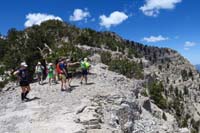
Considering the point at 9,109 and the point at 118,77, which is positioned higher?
the point at 118,77

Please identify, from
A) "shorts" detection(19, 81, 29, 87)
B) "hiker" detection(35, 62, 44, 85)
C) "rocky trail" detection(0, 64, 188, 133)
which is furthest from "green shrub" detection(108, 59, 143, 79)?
"shorts" detection(19, 81, 29, 87)

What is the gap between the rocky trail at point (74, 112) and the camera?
19516mm

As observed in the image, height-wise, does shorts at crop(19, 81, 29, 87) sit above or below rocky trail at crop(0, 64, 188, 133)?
above

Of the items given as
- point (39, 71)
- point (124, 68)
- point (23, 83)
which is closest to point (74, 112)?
point (23, 83)

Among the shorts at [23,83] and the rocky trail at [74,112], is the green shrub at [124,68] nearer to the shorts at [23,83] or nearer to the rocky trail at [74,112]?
the rocky trail at [74,112]

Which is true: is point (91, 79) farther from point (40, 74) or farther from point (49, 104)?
point (49, 104)

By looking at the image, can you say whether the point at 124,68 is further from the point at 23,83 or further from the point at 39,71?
the point at 23,83

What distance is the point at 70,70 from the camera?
113 ft

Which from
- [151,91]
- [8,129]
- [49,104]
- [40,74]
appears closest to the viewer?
[8,129]

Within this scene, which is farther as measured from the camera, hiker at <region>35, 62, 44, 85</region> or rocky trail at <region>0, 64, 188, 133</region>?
hiker at <region>35, 62, 44, 85</region>

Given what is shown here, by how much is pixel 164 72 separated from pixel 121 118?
17383cm

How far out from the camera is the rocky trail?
64.0ft

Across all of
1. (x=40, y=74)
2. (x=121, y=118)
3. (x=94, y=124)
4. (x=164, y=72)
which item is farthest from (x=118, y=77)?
(x=164, y=72)

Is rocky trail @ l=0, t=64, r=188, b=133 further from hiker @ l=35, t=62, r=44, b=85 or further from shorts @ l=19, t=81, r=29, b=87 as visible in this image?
shorts @ l=19, t=81, r=29, b=87
